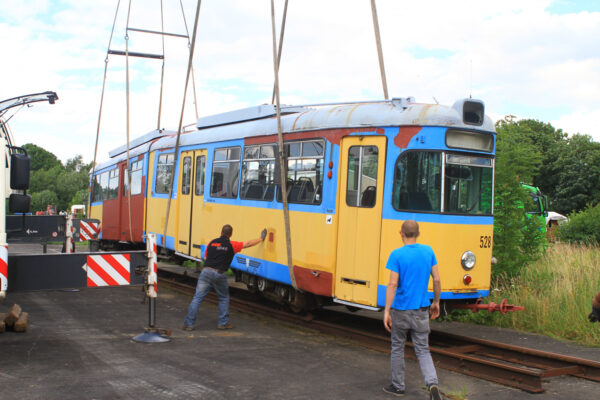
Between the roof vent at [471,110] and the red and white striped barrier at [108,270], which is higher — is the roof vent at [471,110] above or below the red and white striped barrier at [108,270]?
above

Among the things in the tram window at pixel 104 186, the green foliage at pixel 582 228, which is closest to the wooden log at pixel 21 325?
the tram window at pixel 104 186

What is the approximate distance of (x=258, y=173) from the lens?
1093cm

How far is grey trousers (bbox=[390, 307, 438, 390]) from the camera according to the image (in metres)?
6.16

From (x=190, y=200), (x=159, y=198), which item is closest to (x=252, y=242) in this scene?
(x=190, y=200)

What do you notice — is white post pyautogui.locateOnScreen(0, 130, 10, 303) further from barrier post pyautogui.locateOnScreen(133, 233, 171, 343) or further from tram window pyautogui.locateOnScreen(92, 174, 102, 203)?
tram window pyautogui.locateOnScreen(92, 174, 102, 203)

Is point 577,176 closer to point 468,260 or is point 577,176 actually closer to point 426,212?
point 468,260

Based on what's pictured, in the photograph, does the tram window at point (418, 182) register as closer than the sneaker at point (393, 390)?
No

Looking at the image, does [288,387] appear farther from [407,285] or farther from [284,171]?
[284,171]

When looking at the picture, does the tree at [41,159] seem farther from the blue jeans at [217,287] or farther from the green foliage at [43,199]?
the blue jeans at [217,287]

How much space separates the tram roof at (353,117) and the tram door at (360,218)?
0.31m

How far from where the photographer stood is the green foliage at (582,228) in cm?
2001

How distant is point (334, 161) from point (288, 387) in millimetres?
3599

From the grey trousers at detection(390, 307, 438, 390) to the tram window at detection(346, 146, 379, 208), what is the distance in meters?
2.48

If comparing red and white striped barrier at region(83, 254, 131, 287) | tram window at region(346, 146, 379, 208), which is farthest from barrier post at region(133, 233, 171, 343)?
tram window at region(346, 146, 379, 208)
